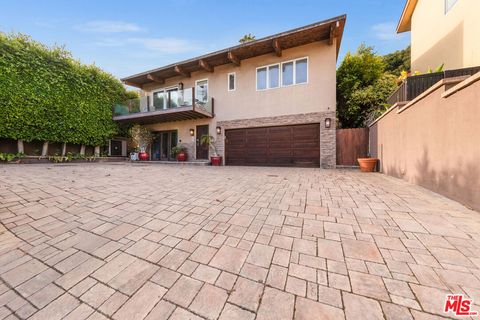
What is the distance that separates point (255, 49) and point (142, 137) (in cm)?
865

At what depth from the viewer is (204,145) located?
34.5ft

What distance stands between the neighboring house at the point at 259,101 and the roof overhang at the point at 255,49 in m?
0.04

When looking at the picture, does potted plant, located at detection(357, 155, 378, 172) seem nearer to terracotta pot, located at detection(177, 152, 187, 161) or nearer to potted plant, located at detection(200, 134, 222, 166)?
potted plant, located at detection(200, 134, 222, 166)

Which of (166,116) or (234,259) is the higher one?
(166,116)

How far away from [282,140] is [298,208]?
6.60 metres

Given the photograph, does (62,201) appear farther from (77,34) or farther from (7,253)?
(77,34)

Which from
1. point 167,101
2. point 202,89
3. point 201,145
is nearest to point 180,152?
point 201,145

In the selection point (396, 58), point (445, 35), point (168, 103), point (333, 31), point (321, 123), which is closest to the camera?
point (445, 35)

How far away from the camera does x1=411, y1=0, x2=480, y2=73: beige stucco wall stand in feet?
16.4

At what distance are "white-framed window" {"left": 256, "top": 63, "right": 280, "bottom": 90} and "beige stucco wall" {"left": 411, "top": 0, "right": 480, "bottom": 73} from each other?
588 cm

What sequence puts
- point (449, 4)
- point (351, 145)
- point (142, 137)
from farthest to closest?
point (142, 137) < point (351, 145) < point (449, 4)

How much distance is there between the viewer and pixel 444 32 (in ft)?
20.7

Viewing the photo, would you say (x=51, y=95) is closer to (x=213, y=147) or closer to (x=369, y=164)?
(x=213, y=147)

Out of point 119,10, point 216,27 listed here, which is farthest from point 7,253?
point 216,27
